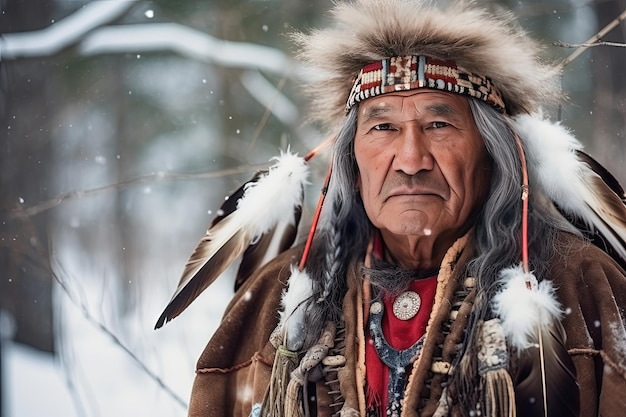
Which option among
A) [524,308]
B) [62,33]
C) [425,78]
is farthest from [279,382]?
[62,33]

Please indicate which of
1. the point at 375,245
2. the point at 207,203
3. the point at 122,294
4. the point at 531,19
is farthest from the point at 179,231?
the point at 531,19

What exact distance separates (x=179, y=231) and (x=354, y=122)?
1980 mm

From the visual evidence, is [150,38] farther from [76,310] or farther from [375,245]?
[375,245]

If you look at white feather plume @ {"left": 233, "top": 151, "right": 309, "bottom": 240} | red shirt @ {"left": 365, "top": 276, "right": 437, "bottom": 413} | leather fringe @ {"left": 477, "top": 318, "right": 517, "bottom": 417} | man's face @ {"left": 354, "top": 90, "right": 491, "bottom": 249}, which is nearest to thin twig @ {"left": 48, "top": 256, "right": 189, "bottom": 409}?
white feather plume @ {"left": 233, "top": 151, "right": 309, "bottom": 240}

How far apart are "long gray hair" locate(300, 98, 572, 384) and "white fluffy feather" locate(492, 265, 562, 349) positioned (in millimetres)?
78

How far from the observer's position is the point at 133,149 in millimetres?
4008

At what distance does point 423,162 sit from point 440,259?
0.36 meters

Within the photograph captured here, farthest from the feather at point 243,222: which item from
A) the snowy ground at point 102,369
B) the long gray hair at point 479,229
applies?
the snowy ground at point 102,369

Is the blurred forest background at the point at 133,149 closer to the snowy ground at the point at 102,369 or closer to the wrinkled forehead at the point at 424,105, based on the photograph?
the snowy ground at the point at 102,369

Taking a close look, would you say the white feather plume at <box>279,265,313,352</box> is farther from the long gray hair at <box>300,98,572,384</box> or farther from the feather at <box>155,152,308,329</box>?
the feather at <box>155,152,308,329</box>

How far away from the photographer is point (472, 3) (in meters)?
2.28

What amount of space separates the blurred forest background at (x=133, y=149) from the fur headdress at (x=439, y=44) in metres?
1.03

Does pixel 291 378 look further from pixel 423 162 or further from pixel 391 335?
pixel 423 162

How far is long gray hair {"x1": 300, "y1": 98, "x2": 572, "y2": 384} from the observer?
6.72ft
